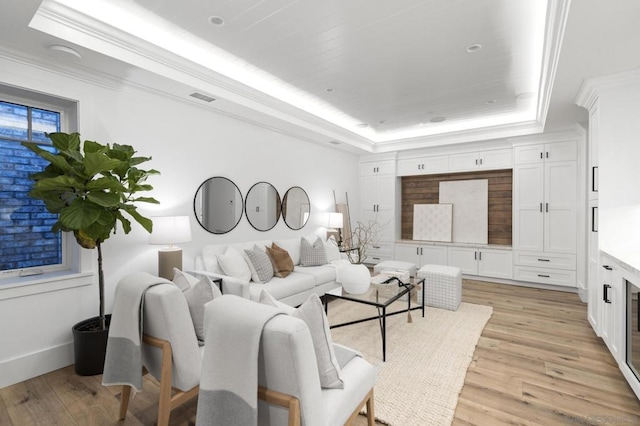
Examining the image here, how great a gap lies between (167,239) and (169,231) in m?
0.08

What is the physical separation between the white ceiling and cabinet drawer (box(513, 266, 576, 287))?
239cm

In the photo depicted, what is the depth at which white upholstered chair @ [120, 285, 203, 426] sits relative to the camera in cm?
168

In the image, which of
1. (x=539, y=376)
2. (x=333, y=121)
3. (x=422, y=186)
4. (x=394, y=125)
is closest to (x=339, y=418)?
(x=539, y=376)

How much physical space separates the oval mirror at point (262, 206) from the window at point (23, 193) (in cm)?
218

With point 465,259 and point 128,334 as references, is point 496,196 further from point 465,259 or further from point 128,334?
point 128,334

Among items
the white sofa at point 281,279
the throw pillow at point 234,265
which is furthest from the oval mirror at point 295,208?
the throw pillow at point 234,265

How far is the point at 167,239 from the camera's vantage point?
3.11 m

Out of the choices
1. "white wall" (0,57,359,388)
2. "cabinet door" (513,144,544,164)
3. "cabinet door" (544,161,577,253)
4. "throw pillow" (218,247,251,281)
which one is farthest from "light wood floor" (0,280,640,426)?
"cabinet door" (513,144,544,164)

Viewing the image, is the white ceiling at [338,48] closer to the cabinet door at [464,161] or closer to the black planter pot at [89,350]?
the cabinet door at [464,161]

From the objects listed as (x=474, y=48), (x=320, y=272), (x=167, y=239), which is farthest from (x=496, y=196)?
(x=167, y=239)

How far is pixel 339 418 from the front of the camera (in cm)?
143

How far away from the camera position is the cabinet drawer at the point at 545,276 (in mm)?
Answer: 5016

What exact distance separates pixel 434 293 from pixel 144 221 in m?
3.58

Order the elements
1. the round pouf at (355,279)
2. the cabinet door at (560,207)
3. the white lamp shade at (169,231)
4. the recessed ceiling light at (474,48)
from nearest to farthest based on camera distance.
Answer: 1. the recessed ceiling light at (474,48)
2. the white lamp shade at (169,231)
3. the round pouf at (355,279)
4. the cabinet door at (560,207)
